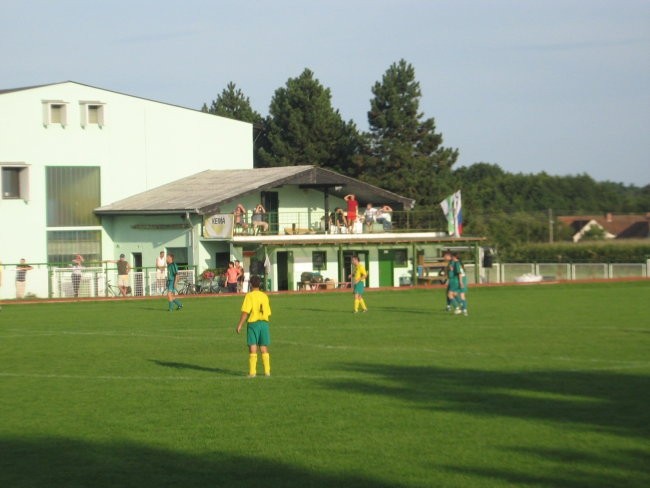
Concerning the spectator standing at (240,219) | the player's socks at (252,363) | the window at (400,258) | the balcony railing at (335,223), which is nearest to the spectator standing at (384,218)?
the balcony railing at (335,223)

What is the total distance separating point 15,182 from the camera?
2309 inches

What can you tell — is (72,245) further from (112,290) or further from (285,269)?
(285,269)

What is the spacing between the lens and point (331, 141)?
94.0 m

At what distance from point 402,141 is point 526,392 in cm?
7608

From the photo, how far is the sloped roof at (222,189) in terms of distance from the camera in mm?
57094

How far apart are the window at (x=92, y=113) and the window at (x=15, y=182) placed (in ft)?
13.4

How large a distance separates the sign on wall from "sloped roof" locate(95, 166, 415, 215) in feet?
2.19

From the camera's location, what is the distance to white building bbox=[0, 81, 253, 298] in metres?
58.2

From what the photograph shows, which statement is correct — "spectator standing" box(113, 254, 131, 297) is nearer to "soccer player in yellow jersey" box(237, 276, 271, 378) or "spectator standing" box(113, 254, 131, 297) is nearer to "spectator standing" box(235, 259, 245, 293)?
"spectator standing" box(235, 259, 245, 293)

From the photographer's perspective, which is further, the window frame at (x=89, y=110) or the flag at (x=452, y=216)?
the flag at (x=452, y=216)

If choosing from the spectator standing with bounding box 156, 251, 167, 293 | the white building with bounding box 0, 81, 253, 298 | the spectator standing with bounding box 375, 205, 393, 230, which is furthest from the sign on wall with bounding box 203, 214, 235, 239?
the spectator standing with bounding box 375, 205, 393, 230

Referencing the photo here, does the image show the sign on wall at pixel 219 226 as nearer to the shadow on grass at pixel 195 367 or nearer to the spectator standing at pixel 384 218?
the spectator standing at pixel 384 218

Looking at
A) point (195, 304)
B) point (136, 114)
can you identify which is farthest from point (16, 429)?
point (136, 114)

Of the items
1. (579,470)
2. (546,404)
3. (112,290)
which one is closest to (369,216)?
(112,290)
